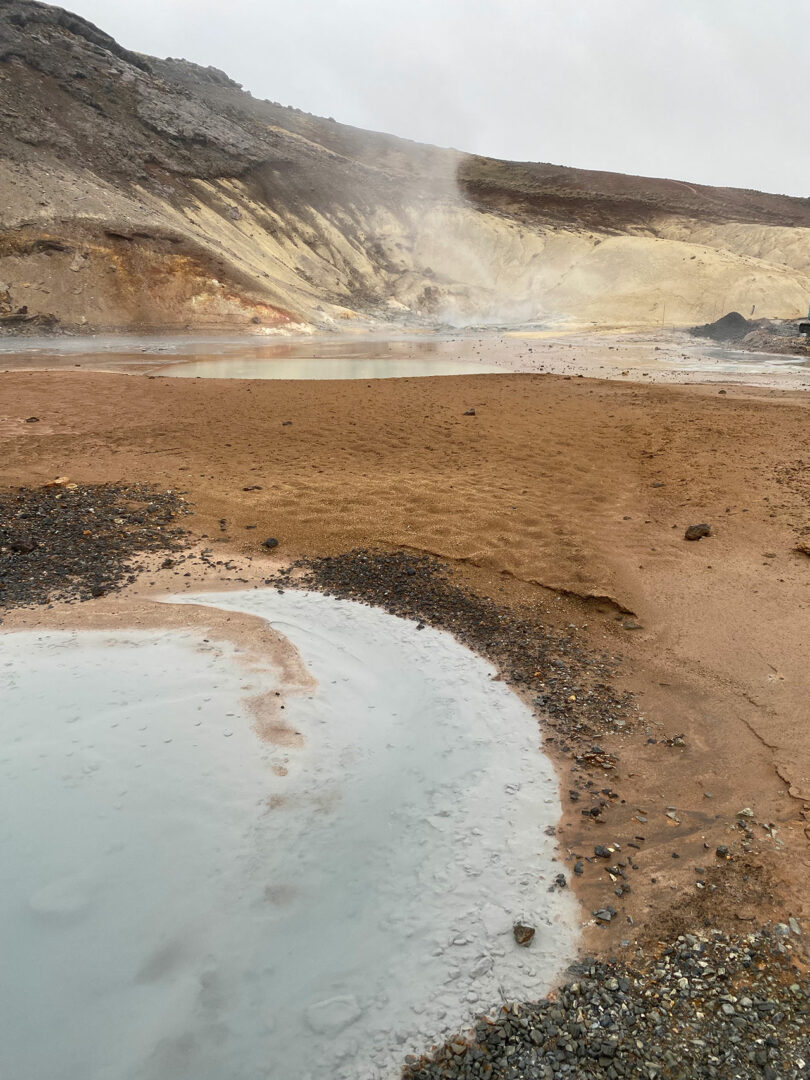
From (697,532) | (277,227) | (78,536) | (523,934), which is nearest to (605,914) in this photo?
(523,934)

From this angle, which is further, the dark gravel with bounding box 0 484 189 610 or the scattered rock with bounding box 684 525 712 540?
the scattered rock with bounding box 684 525 712 540

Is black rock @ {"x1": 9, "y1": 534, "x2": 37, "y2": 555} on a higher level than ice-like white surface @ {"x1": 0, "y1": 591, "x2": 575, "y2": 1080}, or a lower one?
higher

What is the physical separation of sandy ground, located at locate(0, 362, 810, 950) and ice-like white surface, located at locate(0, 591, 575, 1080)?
1.70ft

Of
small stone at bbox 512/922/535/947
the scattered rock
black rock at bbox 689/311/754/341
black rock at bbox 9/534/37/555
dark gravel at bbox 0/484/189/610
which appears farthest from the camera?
black rock at bbox 689/311/754/341

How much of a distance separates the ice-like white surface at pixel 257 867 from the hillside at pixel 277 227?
27.0 meters

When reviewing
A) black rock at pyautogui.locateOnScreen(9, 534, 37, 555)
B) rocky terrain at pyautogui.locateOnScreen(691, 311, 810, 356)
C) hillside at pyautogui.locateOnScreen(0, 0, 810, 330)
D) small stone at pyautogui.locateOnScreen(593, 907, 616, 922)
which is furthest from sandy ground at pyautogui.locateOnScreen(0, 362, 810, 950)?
hillside at pyautogui.locateOnScreen(0, 0, 810, 330)

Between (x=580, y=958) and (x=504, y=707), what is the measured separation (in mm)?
1789

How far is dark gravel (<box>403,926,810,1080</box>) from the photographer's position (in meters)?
2.32

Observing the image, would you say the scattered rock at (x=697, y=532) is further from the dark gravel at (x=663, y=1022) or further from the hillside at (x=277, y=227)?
the hillside at (x=277, y=227)

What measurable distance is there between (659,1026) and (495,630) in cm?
306

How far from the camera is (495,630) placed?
5.31m

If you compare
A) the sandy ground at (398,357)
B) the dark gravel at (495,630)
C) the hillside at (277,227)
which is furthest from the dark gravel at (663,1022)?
the hillside at (277,227)

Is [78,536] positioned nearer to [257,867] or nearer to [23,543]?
[23,543]

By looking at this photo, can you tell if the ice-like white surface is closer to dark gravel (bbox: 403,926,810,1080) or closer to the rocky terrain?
dark gravel (bbox: 403,926,810,1080)
